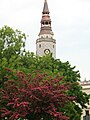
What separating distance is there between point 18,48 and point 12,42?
4.13 ft

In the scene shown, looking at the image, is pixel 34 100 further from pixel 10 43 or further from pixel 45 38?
pixel 45 38

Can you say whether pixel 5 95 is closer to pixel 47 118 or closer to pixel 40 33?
pixel 47 118

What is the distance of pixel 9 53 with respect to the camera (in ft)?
158

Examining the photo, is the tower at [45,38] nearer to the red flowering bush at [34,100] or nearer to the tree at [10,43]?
the tree at [10,43]

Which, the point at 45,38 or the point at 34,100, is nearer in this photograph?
the point at 34,100

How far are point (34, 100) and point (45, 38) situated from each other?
4694 inches

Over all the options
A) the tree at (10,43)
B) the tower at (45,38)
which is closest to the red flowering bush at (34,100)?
the tree at (10,43)

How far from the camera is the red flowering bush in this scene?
107ft

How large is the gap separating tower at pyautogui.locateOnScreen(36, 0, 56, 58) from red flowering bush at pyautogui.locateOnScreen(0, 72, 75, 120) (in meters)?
113

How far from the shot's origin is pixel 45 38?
151750 millimetres

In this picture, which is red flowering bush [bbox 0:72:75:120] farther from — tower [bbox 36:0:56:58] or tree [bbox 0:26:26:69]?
tower [bbox 36:0:56:58]

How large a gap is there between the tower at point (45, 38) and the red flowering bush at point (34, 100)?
113m

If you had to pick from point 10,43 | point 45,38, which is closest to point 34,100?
point 10,43

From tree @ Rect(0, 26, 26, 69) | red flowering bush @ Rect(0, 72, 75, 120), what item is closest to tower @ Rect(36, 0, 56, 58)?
tree @ Rect(0, 26, 26, 69)
